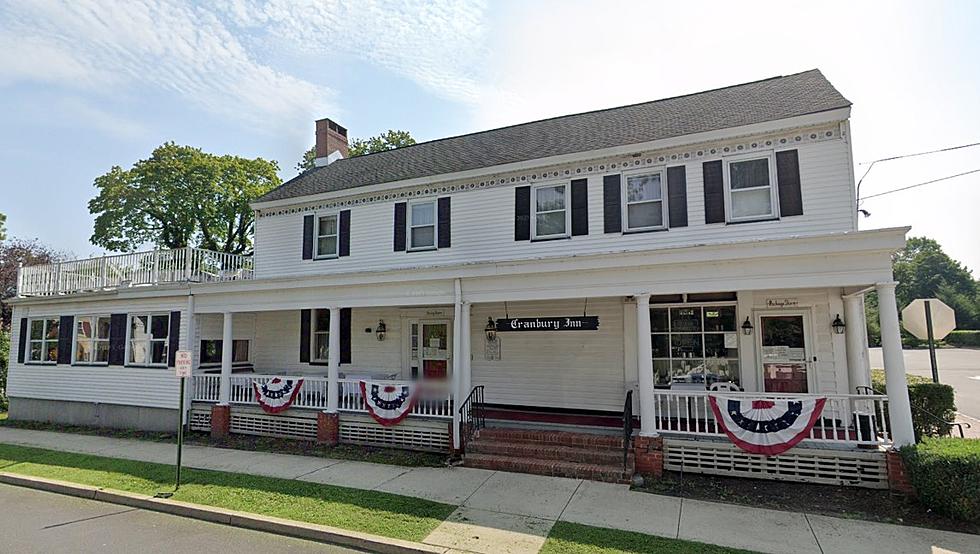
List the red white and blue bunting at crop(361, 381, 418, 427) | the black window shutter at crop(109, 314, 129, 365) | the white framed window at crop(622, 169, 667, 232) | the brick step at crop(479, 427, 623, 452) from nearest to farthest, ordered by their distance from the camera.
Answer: the brick step at crop(479, 427, 623, 452), the red white and blue bunting at crop(361, 381, 418, 427), the white framed window at crop(622, 169, 667, 232), the black window shutter at crop(109, 314, 129, 365)

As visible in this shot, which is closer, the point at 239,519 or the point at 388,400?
the point at 239,519

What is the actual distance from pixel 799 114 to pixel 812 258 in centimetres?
365

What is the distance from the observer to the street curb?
616 centimetres

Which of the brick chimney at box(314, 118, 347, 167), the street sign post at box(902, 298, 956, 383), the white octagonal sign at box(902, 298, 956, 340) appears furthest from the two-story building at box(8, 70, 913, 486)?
the white octagonal sign at box(902, 298, 956, 340)

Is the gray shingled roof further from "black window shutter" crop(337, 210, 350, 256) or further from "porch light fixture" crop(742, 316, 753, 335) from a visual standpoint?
"porch light fixture" crop(742, 316, 753, 335)

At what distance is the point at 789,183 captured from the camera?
10.1 metres

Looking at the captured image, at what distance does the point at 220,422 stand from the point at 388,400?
4825mm

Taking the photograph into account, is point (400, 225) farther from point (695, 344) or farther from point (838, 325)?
point (838, 325)

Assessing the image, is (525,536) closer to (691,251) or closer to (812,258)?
(691,251)

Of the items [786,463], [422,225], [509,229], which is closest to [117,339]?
[422,225]

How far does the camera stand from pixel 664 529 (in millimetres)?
6531

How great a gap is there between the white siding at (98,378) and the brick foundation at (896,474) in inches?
598

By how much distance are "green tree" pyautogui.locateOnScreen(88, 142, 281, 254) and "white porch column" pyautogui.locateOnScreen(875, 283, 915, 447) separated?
28.1 meters

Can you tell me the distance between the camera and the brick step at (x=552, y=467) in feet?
27.7
